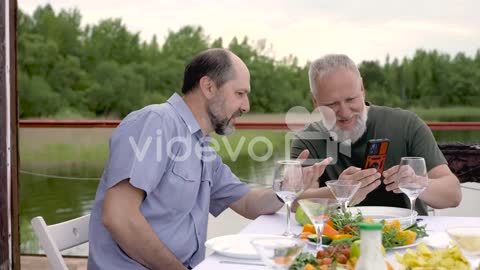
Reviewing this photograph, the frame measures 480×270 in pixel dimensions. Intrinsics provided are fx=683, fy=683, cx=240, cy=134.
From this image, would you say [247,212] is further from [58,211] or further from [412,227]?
[58,211]

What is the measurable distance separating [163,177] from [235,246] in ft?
1.47

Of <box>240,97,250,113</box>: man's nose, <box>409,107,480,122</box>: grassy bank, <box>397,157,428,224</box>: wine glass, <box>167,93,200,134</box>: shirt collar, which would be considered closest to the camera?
<box>397,157,428,224</box>: wine glass

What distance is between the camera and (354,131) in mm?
2344

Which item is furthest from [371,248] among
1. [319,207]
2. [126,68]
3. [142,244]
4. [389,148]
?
[126,68]

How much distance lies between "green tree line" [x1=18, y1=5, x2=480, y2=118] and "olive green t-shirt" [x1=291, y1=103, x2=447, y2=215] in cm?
209

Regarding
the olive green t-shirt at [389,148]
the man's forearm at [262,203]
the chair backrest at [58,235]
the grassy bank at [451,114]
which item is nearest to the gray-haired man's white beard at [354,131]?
the olive green t-shirt at [389,148]

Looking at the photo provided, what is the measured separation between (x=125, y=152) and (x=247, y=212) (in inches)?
18.8

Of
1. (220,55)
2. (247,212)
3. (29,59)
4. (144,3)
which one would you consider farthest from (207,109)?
(29,59)

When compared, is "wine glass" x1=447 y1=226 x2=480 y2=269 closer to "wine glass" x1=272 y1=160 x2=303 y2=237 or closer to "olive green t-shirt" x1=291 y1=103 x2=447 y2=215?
"wine glass" x1=272 y1=160 x2=303 y2=237

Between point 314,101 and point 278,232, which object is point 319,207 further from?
point 314,101

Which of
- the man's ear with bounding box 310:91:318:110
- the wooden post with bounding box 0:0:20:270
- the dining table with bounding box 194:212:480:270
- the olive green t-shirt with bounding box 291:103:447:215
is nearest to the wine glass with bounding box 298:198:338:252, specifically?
the dining table with bounding box 194:212:480:270

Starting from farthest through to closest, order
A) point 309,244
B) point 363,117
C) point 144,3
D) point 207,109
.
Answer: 1. point 144,3
2. point 363,117
3. point 207,109
4. point 309,244

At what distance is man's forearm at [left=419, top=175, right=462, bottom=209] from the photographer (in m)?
2.10

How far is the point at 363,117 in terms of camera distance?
234cm
